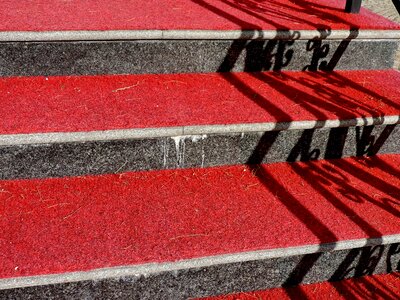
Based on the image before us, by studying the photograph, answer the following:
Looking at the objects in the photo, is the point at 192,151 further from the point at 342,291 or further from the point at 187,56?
the point at 342,291

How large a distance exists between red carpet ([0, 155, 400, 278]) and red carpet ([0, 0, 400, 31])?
92 centimetres

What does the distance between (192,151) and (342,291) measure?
3.66 feet

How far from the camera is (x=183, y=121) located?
2.29 meters

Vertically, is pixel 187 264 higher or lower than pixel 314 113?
lower

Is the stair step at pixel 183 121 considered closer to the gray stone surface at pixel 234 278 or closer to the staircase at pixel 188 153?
the staircase at pixel 188 153

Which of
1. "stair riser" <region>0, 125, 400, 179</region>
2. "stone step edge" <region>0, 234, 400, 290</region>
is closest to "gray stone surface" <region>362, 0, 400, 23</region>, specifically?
"stair riser" <region>0, 125, 400, 179</region>

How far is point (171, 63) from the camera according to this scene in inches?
105

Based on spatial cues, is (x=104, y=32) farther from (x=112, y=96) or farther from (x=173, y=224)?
(x=173, y=224)

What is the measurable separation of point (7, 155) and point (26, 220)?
356 millimetres

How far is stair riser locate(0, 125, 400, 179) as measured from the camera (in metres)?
2.18

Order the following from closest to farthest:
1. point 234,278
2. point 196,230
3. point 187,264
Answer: point 187,264, point 196,230, point 234,278

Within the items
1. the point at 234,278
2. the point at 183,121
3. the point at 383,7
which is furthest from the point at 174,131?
the point at 383,7

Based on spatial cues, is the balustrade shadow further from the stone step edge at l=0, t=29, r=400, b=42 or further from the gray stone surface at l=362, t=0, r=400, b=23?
the gray stone surface at l=362, t=0, r=400, b=23

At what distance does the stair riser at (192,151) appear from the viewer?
2.18 m
